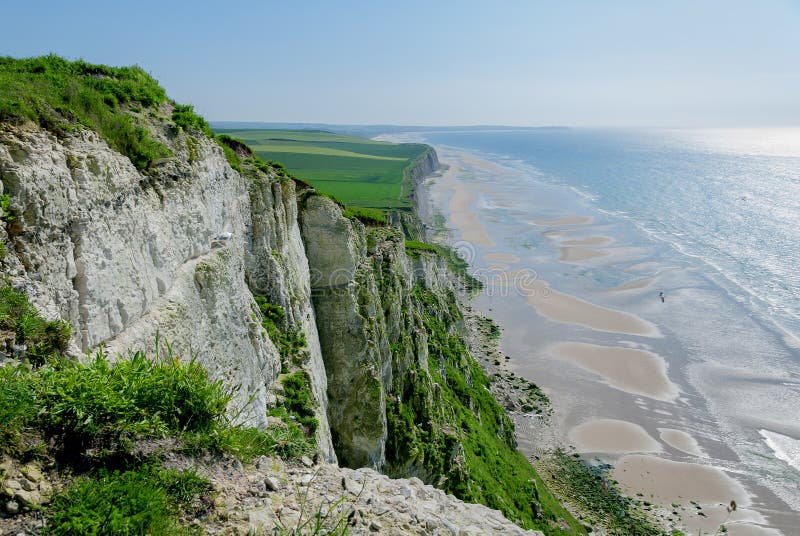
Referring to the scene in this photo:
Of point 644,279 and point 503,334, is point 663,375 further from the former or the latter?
point 644,279

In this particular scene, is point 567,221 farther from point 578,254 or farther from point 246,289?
point 246,289

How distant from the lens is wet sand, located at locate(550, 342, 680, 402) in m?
45.0

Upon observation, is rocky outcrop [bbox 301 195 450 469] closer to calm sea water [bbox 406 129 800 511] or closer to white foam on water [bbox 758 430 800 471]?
calm sea water [bbox 406 129 800 511]

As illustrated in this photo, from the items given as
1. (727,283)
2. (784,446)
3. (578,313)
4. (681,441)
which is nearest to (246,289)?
(681,441)

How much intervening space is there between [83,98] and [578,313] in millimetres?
58742

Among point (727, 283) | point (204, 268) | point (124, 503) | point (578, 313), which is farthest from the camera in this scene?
point (727, 283)

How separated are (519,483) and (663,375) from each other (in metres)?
27.4

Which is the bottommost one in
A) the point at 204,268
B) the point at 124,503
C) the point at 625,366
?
the point at 625,366

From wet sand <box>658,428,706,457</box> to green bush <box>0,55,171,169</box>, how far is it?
41713mm

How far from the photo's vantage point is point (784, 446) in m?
36.9

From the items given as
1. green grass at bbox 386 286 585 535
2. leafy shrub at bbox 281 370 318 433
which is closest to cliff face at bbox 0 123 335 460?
leafy shrub at bbox 281 370 318 433

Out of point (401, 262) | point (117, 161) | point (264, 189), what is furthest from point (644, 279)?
point (117, 161)

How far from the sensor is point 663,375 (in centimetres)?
4688

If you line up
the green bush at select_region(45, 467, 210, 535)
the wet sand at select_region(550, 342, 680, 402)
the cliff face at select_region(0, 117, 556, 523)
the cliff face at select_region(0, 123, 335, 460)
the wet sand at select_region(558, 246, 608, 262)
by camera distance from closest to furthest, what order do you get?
the green bush at select_region(45, 467, 210, 535), the cliff face at select_region(0, 123, 335, 460), the cliff face at select_region(0, 117, 556, 523), the wet sand at select_region(550, 342, 680, 402), the wet sand at select_region(558, 246, 608, 262)
